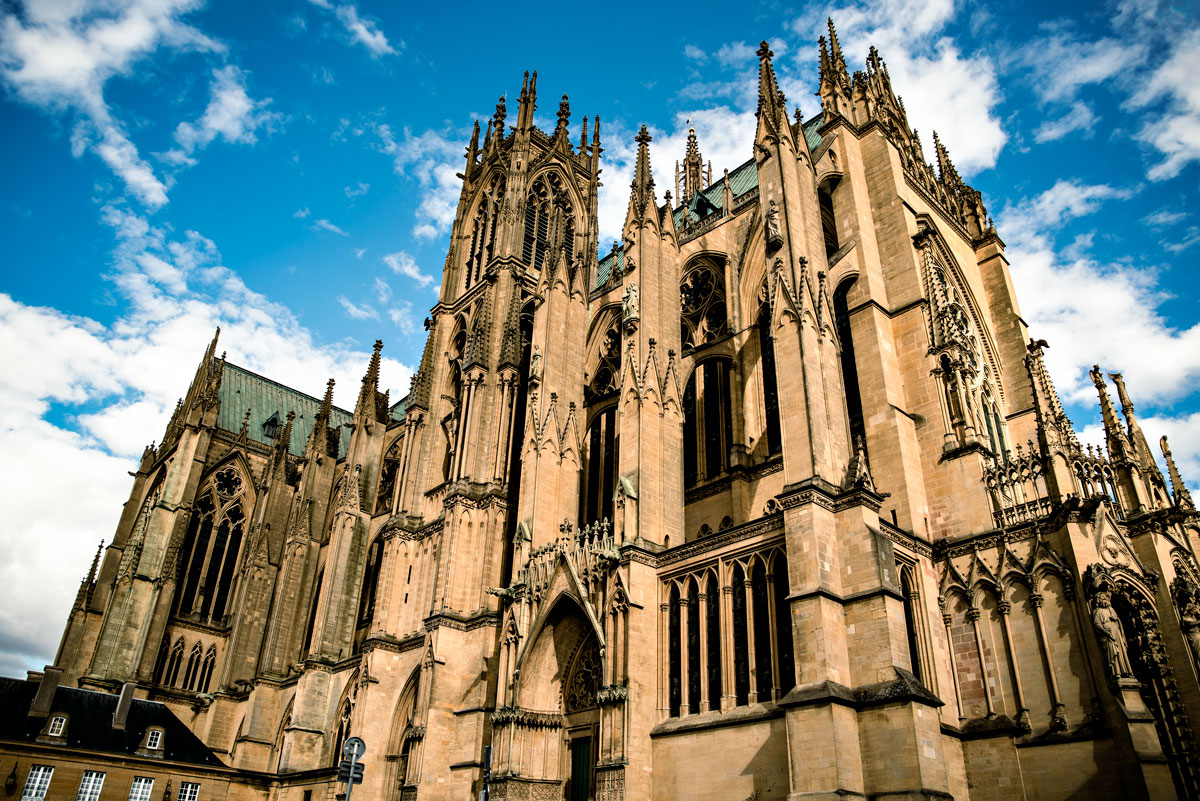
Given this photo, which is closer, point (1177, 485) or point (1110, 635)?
point (1110, 635)

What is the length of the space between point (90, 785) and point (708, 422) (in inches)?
1009

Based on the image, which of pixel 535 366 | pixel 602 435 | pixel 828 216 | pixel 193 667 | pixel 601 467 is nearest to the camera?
pixel 828 216

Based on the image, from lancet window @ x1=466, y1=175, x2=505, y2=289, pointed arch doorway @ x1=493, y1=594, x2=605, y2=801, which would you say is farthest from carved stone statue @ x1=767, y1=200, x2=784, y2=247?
lancet window @ x1=466, y1=175, x2=505, y2=289

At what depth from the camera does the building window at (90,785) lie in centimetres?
3033

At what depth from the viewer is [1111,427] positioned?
2367cm

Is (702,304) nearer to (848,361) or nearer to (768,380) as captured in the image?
(768,380)

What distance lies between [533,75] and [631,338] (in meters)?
21.5

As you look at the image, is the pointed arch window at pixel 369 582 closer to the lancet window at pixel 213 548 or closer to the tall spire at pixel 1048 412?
the lancet window at pixel 213 548

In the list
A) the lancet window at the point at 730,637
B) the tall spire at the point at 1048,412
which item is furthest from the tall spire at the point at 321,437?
the tall spire at the point at 1048,412

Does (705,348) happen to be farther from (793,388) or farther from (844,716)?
(844,716)

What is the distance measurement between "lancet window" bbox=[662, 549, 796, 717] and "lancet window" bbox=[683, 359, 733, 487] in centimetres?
551

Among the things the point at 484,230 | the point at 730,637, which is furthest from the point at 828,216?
the point at 484,230

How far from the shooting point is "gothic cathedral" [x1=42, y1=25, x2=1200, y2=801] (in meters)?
17.0

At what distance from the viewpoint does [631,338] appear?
24.8 metres
